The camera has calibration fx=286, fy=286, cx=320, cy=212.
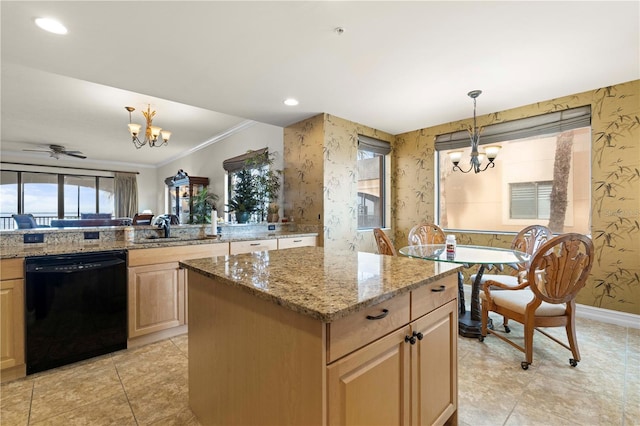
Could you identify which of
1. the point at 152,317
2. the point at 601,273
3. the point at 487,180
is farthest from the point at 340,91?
the point at 601,273

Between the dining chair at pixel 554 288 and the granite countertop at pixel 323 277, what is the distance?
101cm

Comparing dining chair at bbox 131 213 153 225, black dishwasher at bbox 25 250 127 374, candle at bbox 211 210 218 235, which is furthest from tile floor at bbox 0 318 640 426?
dining chair at bbox 131 213 153 225

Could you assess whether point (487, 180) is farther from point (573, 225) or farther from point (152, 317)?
point (152, 317)

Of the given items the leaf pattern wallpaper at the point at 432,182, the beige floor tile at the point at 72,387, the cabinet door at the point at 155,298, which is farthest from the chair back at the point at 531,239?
the beige floor tile at the point at 72,387

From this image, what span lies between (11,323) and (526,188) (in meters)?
5.16

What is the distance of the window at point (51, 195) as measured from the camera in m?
7.26

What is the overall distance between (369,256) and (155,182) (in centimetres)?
964

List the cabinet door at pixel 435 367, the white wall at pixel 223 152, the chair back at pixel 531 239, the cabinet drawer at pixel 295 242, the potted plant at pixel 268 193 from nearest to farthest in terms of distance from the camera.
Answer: the cabinet door at pixel 435 367 → the chair back at pixel 531 239 → the cabinet drawer at pixel 295 242 → the potted plant at pixel 268 193 → the white wall at pixel 223 152

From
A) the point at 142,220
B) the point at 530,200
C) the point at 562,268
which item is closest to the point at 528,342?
the point at 562,268

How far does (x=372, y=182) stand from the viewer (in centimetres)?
466

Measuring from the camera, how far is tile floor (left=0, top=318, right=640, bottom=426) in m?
1.60

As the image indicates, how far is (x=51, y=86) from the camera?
340 cm

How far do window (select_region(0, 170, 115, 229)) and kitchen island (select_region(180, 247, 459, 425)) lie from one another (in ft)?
29.8

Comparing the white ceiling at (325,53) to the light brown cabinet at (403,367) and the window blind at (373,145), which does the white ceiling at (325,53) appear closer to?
the window blind at (373,145)
